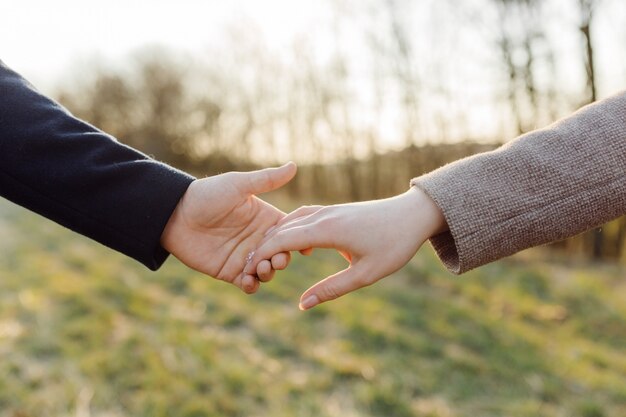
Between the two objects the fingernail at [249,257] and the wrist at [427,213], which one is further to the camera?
the fingernail at [249,257]

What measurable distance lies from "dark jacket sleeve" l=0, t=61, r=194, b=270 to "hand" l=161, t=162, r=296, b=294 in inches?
4.4

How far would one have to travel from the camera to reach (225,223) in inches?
88.4

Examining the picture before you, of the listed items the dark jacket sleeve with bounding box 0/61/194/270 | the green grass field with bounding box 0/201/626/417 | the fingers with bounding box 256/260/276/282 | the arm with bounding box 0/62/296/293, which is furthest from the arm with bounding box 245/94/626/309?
the green grass field with bounding box 0/201/626/417

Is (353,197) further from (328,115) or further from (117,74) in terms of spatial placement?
(117,74)

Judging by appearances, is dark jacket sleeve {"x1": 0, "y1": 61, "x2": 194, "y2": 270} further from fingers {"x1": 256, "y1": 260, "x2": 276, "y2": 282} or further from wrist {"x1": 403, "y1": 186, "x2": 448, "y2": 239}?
wrist {"x1": 403, "y1": 186, "x2": 448, "y2": 239}

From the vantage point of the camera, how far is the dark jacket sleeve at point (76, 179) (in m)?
1.90

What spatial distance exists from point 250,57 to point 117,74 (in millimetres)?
9069

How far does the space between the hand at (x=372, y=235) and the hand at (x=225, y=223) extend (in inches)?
7.3

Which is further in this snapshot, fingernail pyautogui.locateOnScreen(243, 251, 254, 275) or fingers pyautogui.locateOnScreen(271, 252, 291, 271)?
fingernail pyautogui.locateOnScreen(243, 251, 254, 275)

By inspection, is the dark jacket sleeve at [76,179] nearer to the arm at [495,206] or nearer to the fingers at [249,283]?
the fingers at [249,283]

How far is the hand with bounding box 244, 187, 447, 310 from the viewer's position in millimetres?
1800

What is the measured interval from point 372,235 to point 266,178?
461 mm

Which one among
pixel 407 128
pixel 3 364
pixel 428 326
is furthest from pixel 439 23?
pixel 3 364

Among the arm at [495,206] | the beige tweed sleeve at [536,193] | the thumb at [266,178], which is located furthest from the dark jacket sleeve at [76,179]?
the beige tweed sleeve at [536,193]
